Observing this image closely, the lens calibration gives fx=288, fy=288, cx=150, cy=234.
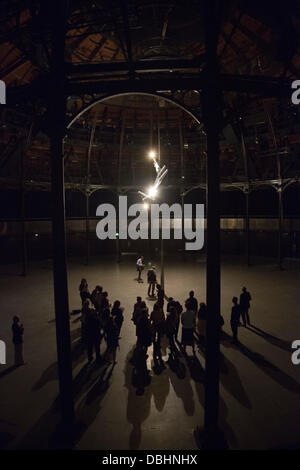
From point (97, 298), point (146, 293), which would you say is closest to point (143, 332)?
point (97, 298)

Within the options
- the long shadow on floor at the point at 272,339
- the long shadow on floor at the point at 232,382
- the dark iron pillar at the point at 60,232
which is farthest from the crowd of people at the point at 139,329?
the dark iron pillar at the point at 60,232

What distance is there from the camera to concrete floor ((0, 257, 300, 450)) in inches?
219

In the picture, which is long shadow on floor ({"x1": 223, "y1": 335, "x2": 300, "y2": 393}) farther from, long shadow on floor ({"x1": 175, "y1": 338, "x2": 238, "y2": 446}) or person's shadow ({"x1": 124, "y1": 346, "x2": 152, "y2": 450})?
person's shadow ({"x1": 124, "y1": 346, "x2": 152, "y2": 450})

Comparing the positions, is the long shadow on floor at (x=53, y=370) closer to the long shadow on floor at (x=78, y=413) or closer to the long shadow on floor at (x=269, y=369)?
the long shadow on floor at (x=78, y=413)

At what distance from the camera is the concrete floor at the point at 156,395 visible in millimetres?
5559

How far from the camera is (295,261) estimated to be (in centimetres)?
2342

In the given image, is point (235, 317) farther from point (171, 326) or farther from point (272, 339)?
point (171, 326)

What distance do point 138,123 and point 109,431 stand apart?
76.4ft

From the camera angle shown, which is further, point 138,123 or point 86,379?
point 138,123

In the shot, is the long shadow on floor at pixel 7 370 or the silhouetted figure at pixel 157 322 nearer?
the long shadow on floor at pixel 7 370

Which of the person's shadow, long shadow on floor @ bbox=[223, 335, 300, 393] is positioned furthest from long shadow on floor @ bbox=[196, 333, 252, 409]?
the person's shadow

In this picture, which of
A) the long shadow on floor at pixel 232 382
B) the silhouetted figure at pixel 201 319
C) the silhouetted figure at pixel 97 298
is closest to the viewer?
the long shadow on floor at pixel 232 382
